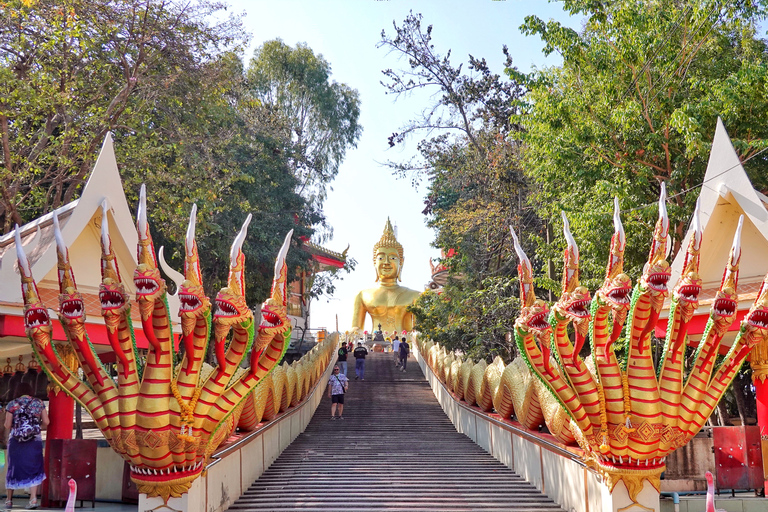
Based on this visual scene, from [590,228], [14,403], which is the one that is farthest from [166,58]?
[590,228]

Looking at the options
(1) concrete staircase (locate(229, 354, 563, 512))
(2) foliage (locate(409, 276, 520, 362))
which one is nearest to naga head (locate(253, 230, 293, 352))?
(1) concrete staircase (locate(229, 354, 563, 512))

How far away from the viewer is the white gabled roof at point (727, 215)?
10352mm

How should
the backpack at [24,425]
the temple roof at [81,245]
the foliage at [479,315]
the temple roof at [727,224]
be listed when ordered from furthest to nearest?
the foliage at [479,315] < the temple roof at [727,224] < the temple roof at [81,245] < the backpack at [24,425]

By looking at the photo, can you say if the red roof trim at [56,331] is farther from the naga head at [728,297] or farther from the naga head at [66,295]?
the naga head at [728,297]

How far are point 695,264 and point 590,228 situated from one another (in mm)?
6034

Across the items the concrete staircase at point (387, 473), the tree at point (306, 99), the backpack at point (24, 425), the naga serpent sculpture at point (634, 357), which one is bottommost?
the concrete staircase at point (387, 473)

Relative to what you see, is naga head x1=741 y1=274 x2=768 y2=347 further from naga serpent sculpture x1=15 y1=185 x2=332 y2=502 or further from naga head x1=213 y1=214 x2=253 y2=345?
naga head x1=213 y1=214 x2=253 y2=345

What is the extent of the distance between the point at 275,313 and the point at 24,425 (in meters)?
3.88

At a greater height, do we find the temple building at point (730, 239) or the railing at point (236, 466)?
the temple building at point (730, 239)

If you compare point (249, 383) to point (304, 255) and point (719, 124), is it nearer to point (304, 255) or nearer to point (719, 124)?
point (719, 124)

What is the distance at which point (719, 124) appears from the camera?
35.5 feet

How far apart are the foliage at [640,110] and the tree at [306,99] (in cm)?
1852

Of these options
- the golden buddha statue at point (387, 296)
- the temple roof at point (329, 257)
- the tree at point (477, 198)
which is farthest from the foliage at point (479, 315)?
the golden buddha statue at point (387, 296)

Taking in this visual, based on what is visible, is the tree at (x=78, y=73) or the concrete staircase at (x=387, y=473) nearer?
the concrete staircase at (x=387, y=473)
